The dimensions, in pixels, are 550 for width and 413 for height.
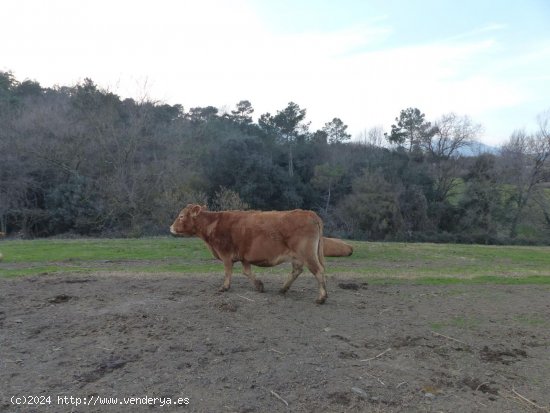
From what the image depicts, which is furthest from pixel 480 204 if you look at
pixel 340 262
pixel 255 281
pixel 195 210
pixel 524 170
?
pixel 195 210

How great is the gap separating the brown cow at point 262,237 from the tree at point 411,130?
47.5 metres

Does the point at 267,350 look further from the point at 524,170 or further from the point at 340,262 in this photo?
the point at 524,170

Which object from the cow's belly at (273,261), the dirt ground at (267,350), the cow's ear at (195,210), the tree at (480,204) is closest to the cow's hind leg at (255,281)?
the dirt ground at (267,350)

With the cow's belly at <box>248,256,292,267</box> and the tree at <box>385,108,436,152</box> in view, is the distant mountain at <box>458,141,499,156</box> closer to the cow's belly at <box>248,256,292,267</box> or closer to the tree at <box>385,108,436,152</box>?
the tree at <box>385,108,436,152</box>

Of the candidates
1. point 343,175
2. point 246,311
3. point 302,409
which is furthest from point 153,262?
point 343,175

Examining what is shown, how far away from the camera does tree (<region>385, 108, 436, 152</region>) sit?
54.7 meters

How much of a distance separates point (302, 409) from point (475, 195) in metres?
45.0

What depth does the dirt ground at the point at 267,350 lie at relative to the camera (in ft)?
17.2

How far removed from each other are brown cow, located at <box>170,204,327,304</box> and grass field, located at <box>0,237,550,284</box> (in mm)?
3109

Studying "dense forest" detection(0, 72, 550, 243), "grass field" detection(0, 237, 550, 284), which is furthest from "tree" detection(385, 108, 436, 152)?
"grass field" detection(0, 237, 550, 284)

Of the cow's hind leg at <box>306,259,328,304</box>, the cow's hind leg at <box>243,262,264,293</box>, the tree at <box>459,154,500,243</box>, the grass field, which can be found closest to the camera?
the cow's hind leg at <box>306,259,328,304</box>

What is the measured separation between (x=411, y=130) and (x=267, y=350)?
173 feet

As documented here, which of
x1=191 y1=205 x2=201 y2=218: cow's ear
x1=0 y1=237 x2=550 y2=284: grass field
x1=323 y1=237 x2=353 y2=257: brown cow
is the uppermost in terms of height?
x1=191 y1=205 x2=201 y2=218: cow's ear

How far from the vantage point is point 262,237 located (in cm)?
922
